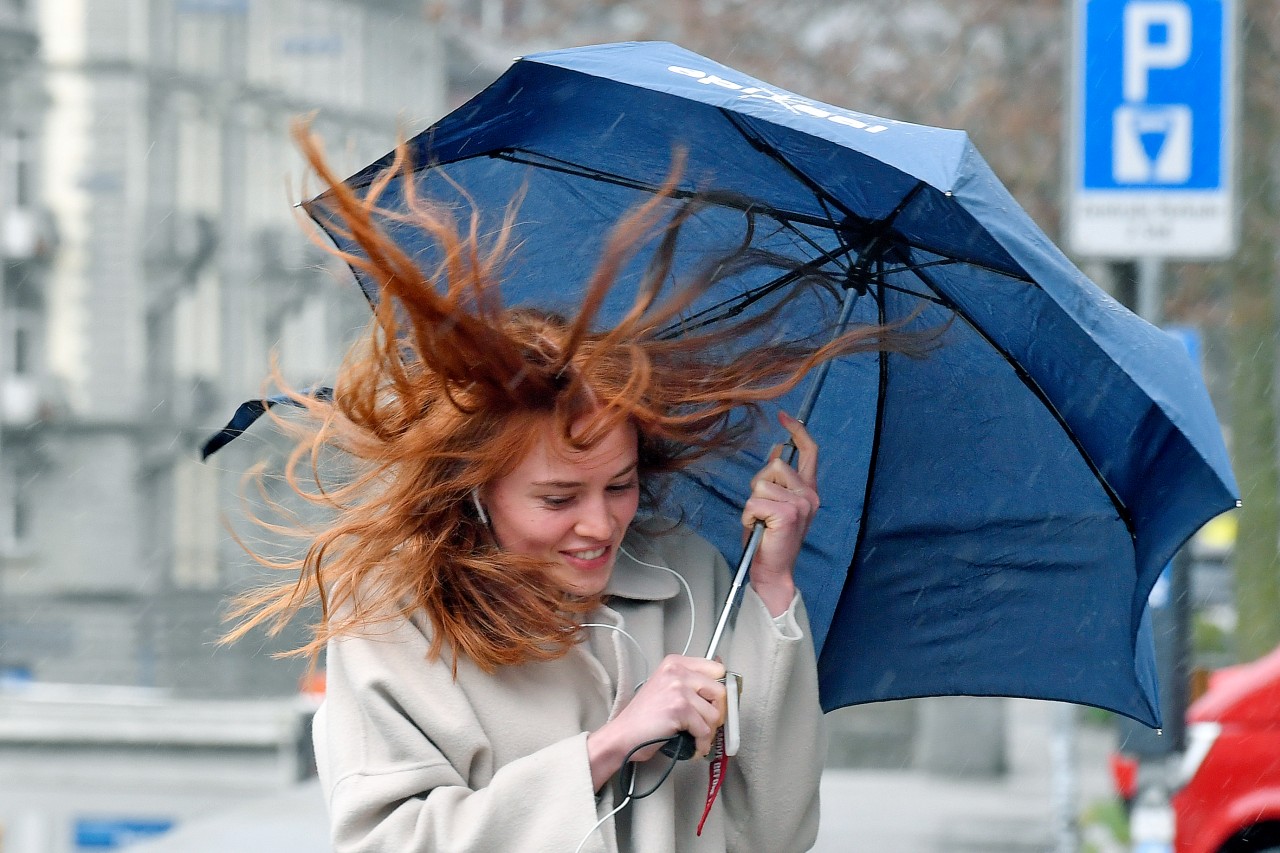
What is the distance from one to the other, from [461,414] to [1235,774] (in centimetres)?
478

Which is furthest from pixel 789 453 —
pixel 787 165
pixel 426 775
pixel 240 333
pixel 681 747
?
pixel 240 333

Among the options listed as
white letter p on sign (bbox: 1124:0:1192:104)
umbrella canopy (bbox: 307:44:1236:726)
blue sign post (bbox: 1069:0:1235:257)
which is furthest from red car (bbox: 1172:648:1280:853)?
umbrella canopy (bbox: 307:44:1236:726)

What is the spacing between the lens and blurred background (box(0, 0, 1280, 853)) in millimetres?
11695

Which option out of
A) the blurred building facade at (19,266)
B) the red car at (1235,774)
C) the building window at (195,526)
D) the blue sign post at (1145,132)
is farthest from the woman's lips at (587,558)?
the blurred building facade at (19,266)

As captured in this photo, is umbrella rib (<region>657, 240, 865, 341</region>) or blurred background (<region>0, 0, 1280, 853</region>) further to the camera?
blurred background (<region>0, 0, 1280, 853</region>)

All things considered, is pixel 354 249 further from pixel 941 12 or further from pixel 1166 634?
pixel 941 12

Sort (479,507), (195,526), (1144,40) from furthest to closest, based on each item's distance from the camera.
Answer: (195,526) → (1144,40) → (479,507)

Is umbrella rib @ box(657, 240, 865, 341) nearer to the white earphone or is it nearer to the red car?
the white earphone

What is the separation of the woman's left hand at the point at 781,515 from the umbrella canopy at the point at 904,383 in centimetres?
27

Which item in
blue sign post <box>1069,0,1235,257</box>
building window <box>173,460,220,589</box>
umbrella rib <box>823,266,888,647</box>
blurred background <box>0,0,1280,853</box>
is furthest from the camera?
building window <box>173,460,220,589</box>

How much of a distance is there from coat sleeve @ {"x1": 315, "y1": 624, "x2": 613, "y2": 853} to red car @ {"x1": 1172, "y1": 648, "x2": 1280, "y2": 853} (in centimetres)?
463

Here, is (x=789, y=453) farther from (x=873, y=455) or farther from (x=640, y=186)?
(x=640, y=186)

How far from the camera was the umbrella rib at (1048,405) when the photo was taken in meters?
3.00

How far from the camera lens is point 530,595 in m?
2.56
